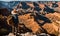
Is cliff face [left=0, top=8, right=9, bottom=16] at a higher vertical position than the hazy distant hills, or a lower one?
lower

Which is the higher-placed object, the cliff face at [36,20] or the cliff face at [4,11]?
the cliff face at [4,11]

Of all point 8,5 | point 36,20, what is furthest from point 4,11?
point 36,20

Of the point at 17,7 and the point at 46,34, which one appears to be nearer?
the point at 46,34

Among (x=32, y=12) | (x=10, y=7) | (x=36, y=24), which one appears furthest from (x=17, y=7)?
(x=36, y=24)

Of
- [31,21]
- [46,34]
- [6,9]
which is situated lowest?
[46,34]

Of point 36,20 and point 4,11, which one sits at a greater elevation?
point 4,11

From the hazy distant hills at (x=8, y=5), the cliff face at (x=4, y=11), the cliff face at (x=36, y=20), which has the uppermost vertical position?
the hazy distant hills at (x=8, y=5)

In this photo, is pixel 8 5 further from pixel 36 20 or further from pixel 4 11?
pixel 36 20

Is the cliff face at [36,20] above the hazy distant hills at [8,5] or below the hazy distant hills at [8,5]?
below

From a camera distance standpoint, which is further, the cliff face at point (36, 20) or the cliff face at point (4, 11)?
the cliff face at point (4, 11)

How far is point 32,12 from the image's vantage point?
3.91 m

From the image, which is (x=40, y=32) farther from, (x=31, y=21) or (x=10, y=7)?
(x=10, y=7)

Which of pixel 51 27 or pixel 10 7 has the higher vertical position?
pixel 10 7

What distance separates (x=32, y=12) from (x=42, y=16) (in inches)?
11.5
